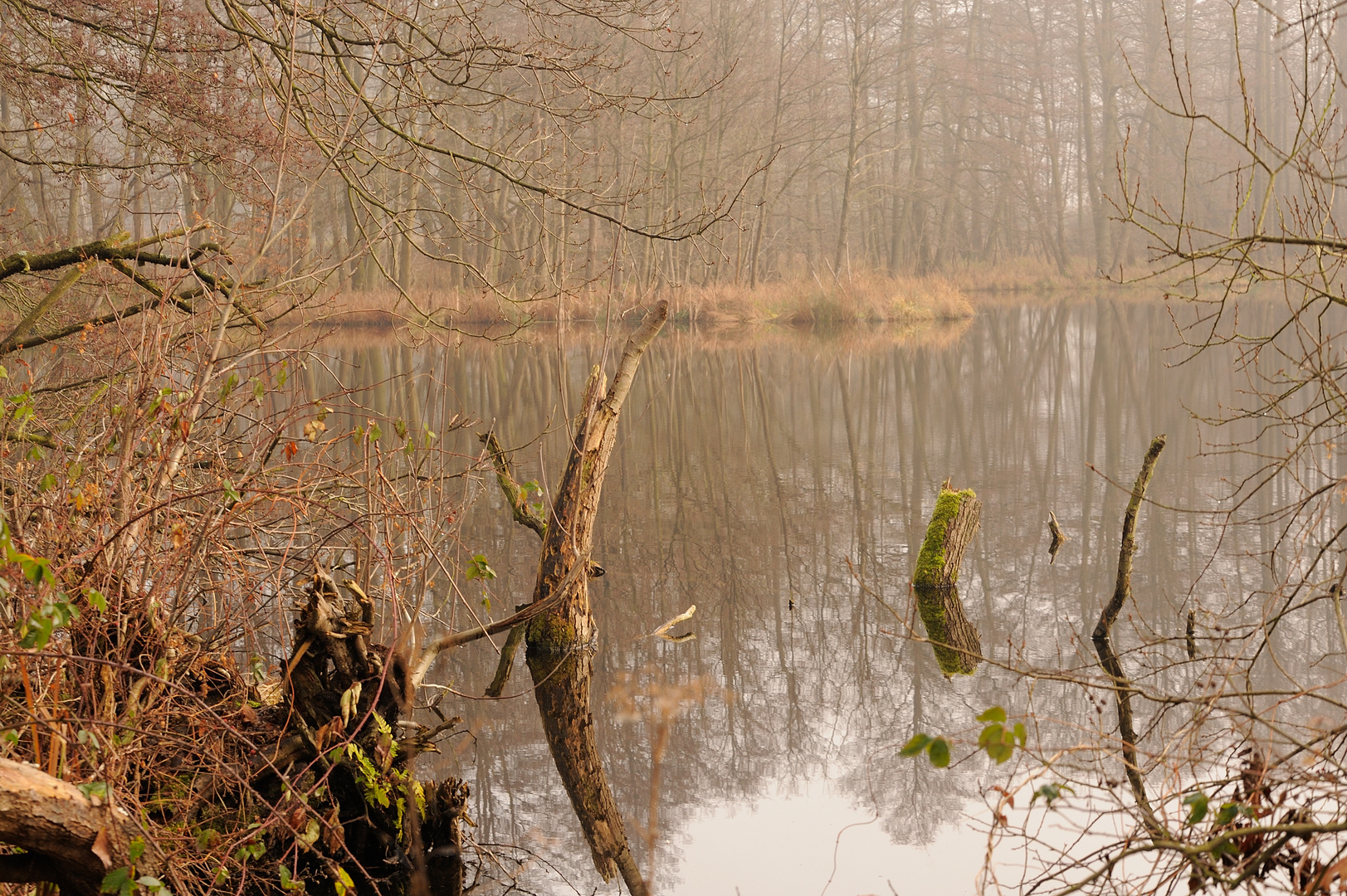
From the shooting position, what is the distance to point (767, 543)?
943 centimetres

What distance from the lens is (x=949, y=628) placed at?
6988 mm

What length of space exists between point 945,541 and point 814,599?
38.9 inches

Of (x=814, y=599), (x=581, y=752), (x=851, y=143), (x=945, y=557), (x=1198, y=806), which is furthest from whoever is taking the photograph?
(x=851, y=143)

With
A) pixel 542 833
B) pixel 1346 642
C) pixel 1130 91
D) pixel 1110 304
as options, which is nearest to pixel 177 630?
pixel 542 833

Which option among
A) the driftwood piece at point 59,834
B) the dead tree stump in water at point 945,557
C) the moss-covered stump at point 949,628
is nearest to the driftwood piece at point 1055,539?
the dead tree stump in water at point 945,557

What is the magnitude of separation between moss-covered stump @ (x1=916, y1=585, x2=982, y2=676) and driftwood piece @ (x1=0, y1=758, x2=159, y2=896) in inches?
173

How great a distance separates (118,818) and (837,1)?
29389 mm

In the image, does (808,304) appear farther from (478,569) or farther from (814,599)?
(478,569)

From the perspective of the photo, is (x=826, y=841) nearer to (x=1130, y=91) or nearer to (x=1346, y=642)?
(x=1346, y=642)

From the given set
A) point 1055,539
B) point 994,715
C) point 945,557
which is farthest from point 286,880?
point 1055,539

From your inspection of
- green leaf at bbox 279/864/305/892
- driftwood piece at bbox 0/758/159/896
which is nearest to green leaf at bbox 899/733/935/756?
driftwood piece at bbox 0/758/159/896

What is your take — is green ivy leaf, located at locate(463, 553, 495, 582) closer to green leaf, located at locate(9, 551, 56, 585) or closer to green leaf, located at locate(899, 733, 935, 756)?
green leaf, located at locate(9, 551, 56, 585)

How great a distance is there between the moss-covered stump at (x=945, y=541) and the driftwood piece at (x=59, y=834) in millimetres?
5660

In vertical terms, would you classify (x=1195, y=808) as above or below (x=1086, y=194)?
below
